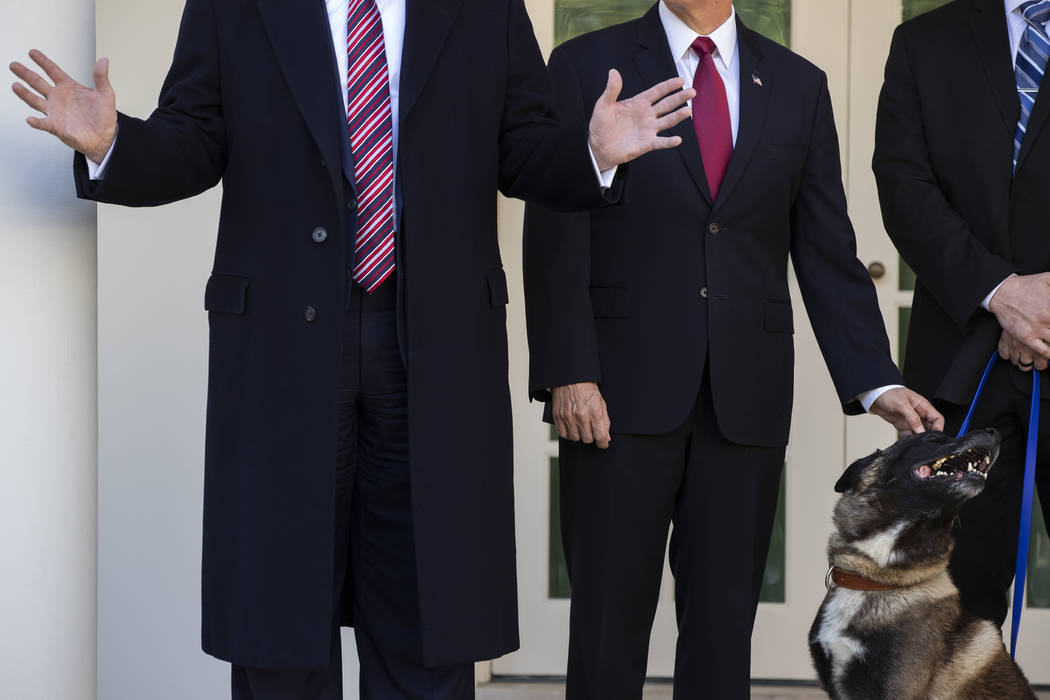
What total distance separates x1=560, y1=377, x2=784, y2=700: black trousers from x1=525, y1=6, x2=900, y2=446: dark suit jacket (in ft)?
0.24

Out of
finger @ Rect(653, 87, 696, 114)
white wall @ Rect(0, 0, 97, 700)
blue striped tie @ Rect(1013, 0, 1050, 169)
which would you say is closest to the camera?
finger @ Rect(653, 87, 696, 114)

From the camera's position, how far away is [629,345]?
2.67m

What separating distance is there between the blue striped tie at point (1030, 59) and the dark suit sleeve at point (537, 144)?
111 centimetres

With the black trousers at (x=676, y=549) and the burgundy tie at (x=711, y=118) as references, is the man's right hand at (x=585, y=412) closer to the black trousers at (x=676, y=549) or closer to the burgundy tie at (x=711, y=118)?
the black trousers at (x=676, y=549)

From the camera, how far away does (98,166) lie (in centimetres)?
201

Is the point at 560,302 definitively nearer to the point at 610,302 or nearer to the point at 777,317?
the point at 610,302

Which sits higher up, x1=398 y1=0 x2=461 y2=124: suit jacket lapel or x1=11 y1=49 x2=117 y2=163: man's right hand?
x1=398 y1=0 x2=461 y2=124: suit jacket lapel

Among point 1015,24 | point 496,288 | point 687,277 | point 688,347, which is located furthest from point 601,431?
point 1015,24

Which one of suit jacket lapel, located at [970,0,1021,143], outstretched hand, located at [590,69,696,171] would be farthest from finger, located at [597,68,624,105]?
suit jacket lapel, located at [970,0,1021,143]

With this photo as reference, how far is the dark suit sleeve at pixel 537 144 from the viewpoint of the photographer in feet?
6.99

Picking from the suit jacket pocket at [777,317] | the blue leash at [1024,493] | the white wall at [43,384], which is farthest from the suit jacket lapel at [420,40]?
the blue leash at [1024,493]

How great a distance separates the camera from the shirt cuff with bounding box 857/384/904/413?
8.89 feet

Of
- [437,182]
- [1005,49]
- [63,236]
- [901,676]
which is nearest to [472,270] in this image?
[437,182]

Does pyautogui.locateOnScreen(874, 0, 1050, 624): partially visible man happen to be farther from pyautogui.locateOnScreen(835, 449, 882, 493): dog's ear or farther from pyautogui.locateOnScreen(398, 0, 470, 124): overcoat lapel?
pyautogui.locateOnScreen(398, 0, 470, 124): overcoat lapel
